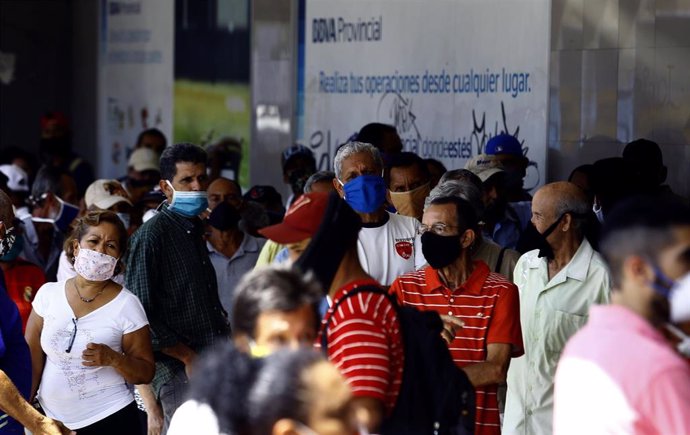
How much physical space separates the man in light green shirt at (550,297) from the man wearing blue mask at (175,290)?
1678mm

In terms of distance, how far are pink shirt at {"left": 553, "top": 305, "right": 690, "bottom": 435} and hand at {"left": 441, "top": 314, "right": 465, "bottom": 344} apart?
1.73 metres

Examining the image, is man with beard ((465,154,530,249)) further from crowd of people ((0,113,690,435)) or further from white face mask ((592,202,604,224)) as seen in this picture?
white face mask ((592,202,604,224))

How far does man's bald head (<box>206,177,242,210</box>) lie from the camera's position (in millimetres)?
8789

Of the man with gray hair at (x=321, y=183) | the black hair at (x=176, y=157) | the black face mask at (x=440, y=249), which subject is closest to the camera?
the black face mask at (x=440, y=249)

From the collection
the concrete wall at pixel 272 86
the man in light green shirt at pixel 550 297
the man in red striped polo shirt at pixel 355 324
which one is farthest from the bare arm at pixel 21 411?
the concrete wall at pixel 272 86

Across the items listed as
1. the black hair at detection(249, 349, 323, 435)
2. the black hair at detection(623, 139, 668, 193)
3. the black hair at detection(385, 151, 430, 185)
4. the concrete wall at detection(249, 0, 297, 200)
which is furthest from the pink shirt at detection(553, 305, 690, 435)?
the concrete wall at detection(249, 0, 297, 200)

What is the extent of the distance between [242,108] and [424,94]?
3076mm

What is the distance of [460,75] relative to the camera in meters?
10.6

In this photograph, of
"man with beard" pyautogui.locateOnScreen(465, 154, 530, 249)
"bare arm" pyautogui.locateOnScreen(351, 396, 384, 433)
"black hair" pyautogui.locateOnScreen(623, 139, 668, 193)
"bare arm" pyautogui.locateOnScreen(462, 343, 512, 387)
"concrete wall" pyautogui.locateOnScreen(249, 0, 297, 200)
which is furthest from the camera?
"concrete wall" pyautogui.locateOnScreen(249, 0, 297, 200)

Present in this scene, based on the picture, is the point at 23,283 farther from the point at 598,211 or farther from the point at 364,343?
the point at 364,343

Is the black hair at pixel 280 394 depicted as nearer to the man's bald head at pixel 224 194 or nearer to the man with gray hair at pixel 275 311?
the man with gray hair at pixel 275 311

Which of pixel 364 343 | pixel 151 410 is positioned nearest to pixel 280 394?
pixel 364 343

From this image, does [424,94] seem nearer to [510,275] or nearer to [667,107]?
[667,107]

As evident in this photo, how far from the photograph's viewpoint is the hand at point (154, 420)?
22.3 ft
